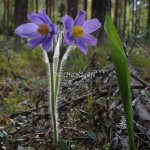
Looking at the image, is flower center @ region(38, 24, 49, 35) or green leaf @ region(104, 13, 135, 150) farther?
flower center @ region(38, 24, 49, 35)

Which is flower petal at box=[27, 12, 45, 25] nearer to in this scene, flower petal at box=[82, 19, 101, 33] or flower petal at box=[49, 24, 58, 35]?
flower petal at box=[49, 24, 58, 35]

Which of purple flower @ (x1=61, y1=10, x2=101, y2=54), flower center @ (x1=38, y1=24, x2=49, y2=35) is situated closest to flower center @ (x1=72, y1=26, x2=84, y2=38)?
purple flower @ (x1=61, y1=10, x2=101, y2=54)

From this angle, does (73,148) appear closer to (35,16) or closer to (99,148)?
(99,148)

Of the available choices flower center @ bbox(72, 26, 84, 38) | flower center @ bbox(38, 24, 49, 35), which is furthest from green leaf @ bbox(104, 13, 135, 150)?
flower center @ bbox(38, 24, 49, 35)

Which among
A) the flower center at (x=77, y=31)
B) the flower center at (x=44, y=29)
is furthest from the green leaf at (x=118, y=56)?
the flower center at (x=44, y=29)

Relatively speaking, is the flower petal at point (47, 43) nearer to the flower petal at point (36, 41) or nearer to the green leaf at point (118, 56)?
the flower petal at point (36, 41)

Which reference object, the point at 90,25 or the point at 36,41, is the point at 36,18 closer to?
the point at 36,41

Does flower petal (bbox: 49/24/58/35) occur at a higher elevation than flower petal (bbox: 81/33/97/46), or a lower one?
higher

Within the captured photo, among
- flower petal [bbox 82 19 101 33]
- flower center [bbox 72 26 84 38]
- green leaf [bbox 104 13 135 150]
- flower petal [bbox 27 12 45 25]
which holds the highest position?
flower petal [bbox 27 12 45 25]
